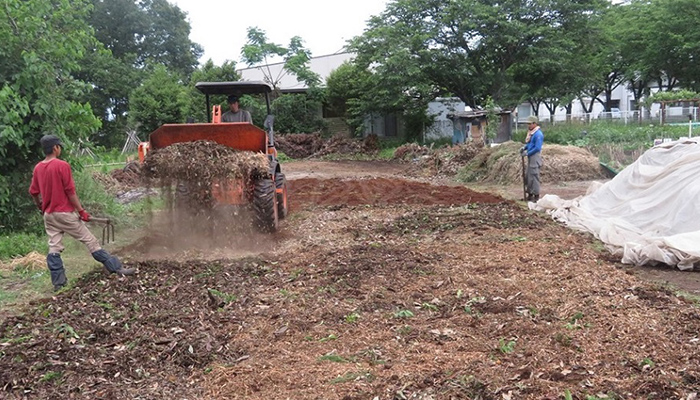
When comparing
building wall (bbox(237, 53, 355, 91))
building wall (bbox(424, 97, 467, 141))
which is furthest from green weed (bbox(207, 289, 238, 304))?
building wall (bbox(237, 53, 355, 91))

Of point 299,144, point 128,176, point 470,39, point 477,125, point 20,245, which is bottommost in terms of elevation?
point 20,245

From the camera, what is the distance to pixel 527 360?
140 inches

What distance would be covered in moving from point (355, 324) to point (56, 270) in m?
3.21

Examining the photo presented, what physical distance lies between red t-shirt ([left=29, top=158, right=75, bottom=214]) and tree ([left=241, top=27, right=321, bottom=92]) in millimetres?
23387

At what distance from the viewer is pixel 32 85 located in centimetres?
787

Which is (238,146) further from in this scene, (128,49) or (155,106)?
(128,49)

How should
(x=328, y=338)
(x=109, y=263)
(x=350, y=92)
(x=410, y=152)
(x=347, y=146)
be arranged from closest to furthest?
(x=328, y=338) < (x=109, y=263) < (x=410, y=152) < (x=347, y=146) < (x=350, y=92)

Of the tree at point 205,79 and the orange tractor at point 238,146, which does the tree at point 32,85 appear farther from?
the tree at point 205,79

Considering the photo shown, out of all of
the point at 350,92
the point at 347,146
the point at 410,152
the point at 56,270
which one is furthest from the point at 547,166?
the point at 350,92

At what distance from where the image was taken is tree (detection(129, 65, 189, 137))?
26.8 meters

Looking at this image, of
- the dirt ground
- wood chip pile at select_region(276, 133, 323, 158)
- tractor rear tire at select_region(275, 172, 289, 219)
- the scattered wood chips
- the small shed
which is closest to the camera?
the dirt ground

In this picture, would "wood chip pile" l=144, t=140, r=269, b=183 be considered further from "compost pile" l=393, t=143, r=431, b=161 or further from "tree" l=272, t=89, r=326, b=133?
"tree" l=272, t=89, r=326, b=133

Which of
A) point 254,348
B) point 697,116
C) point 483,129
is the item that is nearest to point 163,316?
point 254,348

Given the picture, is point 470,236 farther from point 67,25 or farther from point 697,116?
point 697,116
